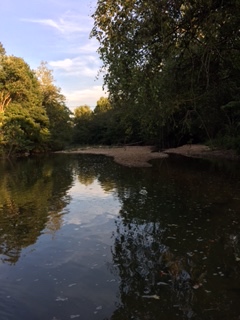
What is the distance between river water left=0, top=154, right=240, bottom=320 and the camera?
235 inches

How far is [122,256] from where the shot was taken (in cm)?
841

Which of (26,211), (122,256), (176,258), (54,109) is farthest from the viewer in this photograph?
(54,109)

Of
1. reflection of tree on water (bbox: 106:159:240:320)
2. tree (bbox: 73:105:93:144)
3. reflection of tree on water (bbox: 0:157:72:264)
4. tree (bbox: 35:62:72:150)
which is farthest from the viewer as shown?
tree (bbox: 73:105:93:144)

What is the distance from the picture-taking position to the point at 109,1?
25.2 feet

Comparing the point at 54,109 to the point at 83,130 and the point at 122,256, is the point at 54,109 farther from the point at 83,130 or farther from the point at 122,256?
the point at 122,256

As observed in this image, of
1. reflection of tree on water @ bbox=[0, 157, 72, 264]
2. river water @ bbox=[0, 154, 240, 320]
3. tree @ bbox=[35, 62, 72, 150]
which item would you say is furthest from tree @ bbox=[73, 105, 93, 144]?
river water @ bbox=[0, 154, 240, 320]

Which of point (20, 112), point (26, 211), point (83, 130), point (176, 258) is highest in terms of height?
point (20, 112)

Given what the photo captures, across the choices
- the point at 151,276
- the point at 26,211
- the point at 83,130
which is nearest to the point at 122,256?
the point at 151,276

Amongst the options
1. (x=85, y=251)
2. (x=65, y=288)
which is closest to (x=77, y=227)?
(x=85, y=251)

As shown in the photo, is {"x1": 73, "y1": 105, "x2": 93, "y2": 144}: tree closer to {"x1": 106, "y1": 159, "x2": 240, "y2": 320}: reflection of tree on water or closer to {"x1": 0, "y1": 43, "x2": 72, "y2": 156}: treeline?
{"x1": 0, "y1": 43, "x2": 72, "y2": 156}: treeline

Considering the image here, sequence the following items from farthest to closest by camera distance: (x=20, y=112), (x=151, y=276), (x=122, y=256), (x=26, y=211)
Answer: (x=20, y=112) < (x=26, y=211) < (x=122, y=256) < (x=151, y=276)

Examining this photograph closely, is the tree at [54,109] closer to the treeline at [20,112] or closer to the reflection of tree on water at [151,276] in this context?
the treeline at [20,112]

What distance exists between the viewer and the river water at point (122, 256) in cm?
598

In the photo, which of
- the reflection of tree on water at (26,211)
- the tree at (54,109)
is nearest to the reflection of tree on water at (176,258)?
the reflection of tree on water at (26,211)
